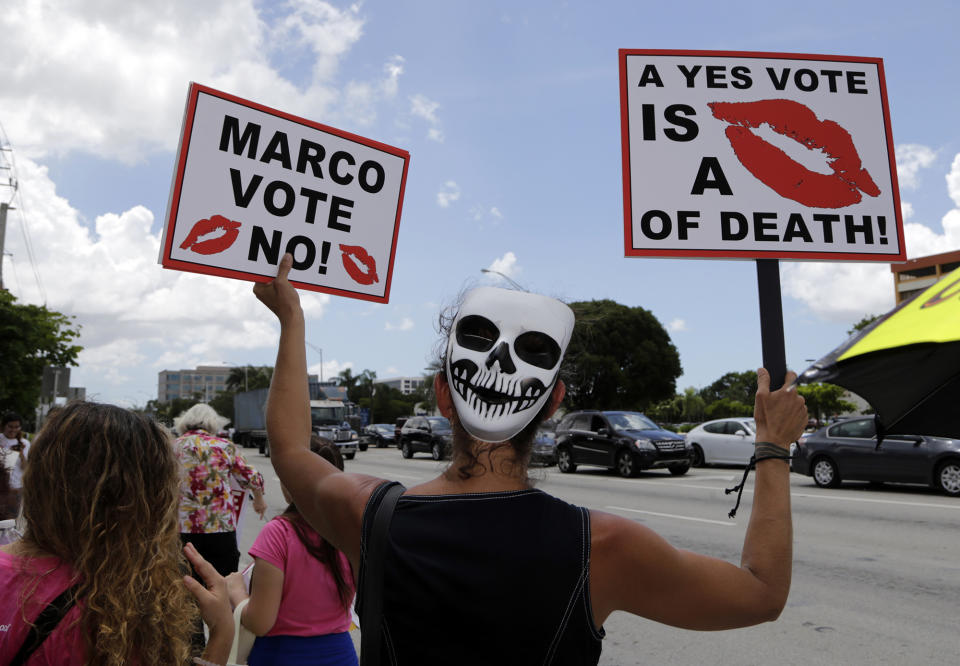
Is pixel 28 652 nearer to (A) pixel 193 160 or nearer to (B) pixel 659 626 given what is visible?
(A) pixel 193 160

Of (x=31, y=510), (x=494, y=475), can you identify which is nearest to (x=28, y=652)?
(x=31, y=510)

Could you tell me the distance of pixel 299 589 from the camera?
2.83 metres

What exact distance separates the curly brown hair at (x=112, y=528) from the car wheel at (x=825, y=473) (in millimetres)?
15411

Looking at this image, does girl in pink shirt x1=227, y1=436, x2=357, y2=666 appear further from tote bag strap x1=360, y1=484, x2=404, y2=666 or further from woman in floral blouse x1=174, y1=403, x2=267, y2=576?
woman in floral blouse x1=174, y1=403, x2=267, y2=576

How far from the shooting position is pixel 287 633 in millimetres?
2818

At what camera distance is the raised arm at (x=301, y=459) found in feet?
5.21

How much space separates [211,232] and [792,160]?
5.74ft

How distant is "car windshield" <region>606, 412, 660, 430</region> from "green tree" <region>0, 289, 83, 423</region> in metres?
15.9

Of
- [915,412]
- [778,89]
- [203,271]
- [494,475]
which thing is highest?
[778,89]

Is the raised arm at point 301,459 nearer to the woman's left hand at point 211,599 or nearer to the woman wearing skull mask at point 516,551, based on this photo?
the woman wearing skull mask at point 516,551

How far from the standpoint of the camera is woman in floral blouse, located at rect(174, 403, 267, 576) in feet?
16.0

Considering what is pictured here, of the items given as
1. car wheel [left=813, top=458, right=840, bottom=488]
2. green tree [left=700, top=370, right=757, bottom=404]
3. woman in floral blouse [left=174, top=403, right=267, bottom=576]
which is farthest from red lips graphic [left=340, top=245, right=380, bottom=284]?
green tree [left=700, top=370, right=757, bottom=404]

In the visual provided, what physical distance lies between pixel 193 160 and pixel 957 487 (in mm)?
14411

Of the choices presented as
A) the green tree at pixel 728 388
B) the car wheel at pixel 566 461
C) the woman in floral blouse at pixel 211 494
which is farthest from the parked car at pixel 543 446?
the green tree at pixel 728 388
